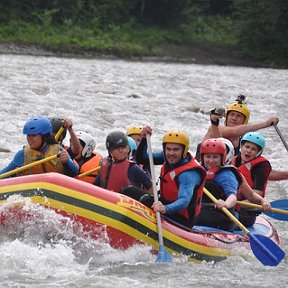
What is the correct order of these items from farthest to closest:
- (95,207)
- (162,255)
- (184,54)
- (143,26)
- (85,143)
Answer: (143,26) < (184,54) < (85,143) < (162,255) < (95,207)

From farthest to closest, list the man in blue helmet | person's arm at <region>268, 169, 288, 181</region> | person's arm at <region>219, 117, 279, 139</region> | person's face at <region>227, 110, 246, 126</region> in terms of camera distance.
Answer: person's face at <region>227, 110, 246, 126</region> → person's arm at <region>268, 169, 288, 181</region> → person's arm at <region>219, 117, 279, 139</region> → the man in blue helmet

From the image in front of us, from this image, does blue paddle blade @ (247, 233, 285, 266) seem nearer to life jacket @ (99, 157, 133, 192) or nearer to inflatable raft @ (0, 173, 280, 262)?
inflatable raft @ (0, 173, 280, 262)

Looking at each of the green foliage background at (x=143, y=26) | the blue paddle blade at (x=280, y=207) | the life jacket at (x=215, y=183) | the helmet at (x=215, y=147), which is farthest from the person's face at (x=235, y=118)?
the green foliage background at (x=143, y=26)

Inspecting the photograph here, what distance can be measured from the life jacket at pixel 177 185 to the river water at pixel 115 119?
1.54ft

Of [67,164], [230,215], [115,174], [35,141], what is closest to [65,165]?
[67,164]

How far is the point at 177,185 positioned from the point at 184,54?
98.0 feet

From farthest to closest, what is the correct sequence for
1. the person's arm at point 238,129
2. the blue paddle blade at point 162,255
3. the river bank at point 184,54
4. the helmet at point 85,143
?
the river bank at point 184,54
the person's arm at point 238,129
the helmet at point 85,143
the blue paddle blade at point 162,255

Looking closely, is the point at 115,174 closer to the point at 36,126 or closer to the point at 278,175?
the point at 36,126

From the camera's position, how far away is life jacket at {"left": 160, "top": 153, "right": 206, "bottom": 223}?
23.2 ft

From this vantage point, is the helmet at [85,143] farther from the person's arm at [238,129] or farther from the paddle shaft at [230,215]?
the paddle shaft at [230,215]

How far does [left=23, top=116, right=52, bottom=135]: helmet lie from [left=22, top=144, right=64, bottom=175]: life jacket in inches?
8.2

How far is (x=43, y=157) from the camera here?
7523 millimetres

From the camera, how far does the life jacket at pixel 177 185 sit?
23.2 ft

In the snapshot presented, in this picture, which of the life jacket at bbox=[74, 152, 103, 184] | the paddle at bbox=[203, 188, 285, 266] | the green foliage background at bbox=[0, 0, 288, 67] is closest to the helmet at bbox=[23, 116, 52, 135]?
the life jacket at bbox=[74, 152, 103, 184]
